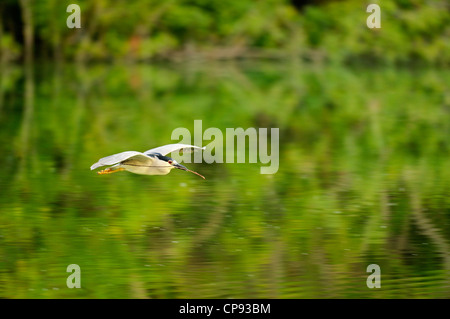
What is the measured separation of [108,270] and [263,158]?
6.04m

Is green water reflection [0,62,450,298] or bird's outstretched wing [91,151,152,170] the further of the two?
bird's outstretched wing [91,151,152,170]

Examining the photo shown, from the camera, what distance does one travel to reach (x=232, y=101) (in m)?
21.7

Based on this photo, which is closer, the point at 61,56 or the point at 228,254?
the point at 228,254

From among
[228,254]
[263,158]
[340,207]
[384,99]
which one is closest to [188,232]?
[228,254]

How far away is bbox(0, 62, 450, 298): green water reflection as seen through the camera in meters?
6.60

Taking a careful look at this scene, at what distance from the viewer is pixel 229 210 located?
8.92 meters

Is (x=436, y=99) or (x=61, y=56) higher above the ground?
(x=61, y=56)

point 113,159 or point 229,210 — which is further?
point 229,210

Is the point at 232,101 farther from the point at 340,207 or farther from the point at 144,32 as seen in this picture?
the point at 144,32

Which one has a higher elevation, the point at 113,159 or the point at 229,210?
the point at 113,159

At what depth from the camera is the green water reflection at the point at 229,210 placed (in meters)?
6.60

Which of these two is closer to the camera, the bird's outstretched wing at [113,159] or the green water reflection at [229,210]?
the green water reflection at [229,210]
